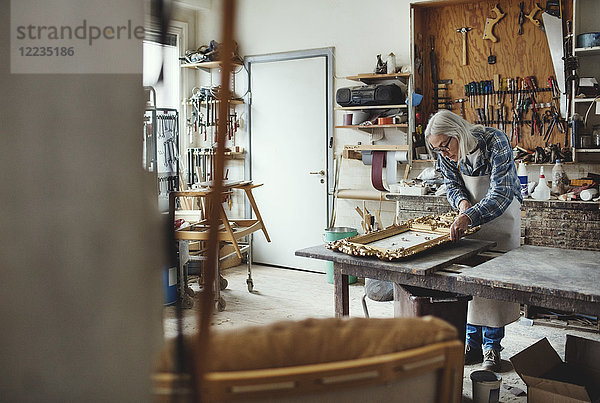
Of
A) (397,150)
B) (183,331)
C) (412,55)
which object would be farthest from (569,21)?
(183,331)

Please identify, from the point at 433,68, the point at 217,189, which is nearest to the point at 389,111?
the point at 433,68

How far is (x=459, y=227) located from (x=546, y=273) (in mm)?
694

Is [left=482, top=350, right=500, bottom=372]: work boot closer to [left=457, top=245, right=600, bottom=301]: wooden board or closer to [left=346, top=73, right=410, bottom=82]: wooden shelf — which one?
[left=457, top=245, right=600, bottom=301]: wooden board

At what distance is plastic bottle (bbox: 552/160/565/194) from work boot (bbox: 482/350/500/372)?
6.00 ft

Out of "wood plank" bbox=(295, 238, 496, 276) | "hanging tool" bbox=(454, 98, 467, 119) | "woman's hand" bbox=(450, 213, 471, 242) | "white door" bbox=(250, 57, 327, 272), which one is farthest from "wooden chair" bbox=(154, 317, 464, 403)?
"white door" bbox=(250, 57, 327, 272)

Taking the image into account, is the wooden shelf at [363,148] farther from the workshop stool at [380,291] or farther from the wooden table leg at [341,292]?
the wooden table leg at [341,292]

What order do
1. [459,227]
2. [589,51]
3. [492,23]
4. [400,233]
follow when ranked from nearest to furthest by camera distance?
1. [459,227]
2. [400,233]
3. [589,51]
4. [492,23]

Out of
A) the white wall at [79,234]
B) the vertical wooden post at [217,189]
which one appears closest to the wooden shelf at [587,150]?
the white wall at [79,234]

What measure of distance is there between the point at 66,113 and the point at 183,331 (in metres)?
0.38

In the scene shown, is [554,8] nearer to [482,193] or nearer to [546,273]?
[482,193]

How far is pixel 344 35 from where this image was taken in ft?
19.4

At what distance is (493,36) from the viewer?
520 cm

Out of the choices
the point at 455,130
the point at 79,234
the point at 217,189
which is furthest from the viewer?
the point at 455,130

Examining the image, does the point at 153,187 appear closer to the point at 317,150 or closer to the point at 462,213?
the point at 462,213
